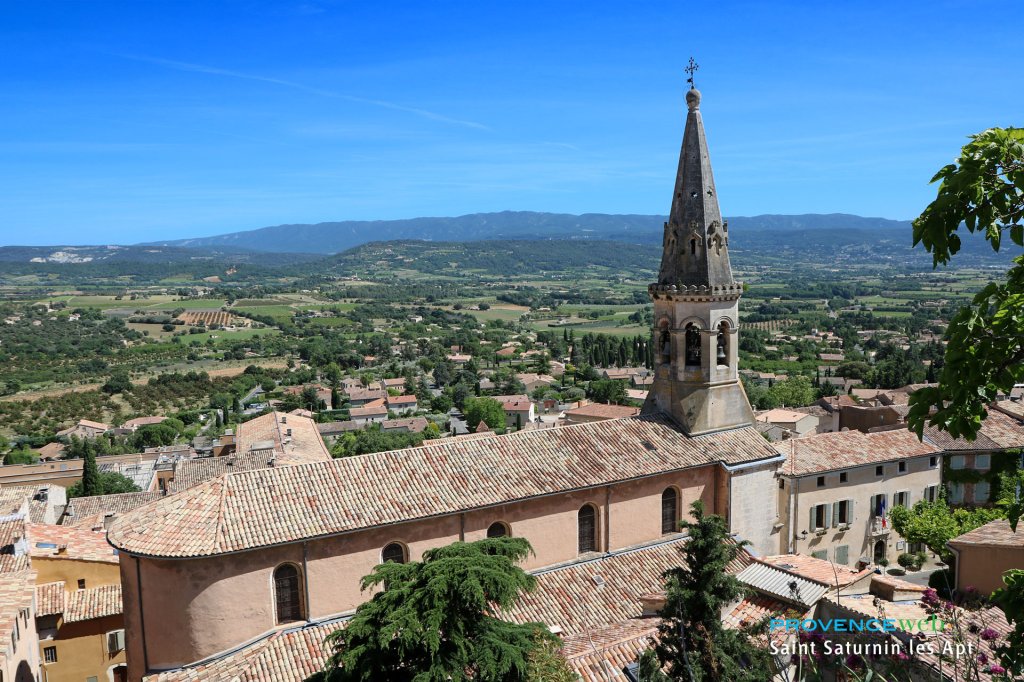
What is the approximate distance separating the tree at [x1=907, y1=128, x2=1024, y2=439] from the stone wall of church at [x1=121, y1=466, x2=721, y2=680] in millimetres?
13885

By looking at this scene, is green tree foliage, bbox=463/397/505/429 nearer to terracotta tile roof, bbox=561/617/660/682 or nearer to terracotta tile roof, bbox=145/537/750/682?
terracotta tile roof, bbox=145/537/750/682

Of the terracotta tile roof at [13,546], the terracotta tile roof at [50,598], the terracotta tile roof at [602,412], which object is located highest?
the terracotta tile roof at [13,546]

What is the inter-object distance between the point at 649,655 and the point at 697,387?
11894mm

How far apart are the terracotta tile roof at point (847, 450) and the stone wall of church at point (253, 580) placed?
1624 cm

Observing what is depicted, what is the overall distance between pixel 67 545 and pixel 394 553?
1501cm

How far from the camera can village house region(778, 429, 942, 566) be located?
102ft

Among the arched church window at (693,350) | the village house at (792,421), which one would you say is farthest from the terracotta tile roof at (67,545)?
the village house at (792,421)

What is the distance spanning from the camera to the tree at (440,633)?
11812 millimetres

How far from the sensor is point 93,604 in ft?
73.9

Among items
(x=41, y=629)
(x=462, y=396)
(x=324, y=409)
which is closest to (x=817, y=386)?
(x=462, y=396)

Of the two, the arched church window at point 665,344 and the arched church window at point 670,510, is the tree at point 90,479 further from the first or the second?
the arched church window at point 670,510

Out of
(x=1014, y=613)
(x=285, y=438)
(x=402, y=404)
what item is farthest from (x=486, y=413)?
(x=1014, y=613)

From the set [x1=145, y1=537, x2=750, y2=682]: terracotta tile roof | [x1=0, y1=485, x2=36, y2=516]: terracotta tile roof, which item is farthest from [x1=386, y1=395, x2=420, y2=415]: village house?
[x1=145, y1=537, x2=750, y2=682]: terracotta tile roof

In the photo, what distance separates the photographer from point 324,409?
9412 centimetres
